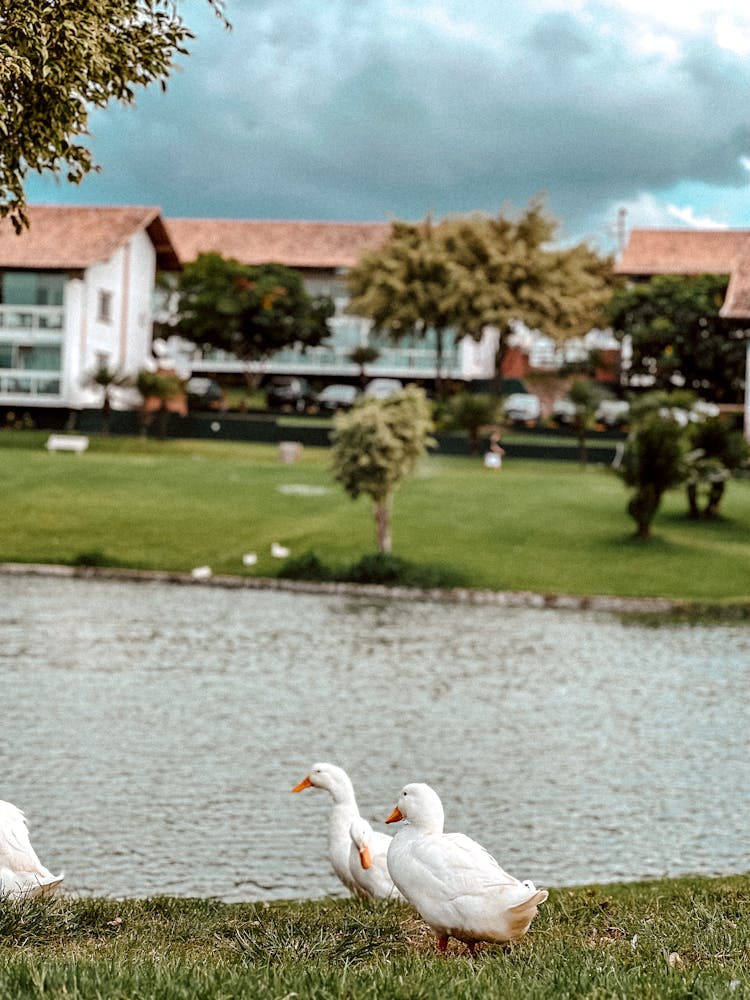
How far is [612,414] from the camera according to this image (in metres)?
63.9

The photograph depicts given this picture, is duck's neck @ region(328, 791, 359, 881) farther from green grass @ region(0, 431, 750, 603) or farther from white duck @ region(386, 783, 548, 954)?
green grass @ region(0, 431, 750, 603)

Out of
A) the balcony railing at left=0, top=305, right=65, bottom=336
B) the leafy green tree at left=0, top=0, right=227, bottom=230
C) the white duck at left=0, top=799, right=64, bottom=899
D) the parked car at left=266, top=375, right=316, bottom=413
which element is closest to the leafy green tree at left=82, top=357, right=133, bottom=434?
the balcony railing at left=0, top=305, right=65, bottom=336

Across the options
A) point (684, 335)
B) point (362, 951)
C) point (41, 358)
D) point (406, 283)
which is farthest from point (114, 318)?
point (362, 951)

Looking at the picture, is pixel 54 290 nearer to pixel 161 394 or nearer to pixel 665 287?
pixel 161 394

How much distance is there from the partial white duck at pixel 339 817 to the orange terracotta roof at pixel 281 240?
73443 mm

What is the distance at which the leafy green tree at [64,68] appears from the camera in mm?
10039

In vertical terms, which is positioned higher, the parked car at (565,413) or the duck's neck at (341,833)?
the parked car at (565,413)

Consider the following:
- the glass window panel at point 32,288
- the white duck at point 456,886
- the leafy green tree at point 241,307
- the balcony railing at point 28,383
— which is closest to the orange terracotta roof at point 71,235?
the glass window panel at point 32,288

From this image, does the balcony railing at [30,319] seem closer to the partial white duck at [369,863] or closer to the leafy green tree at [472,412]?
the leafy green tree at [472,412]

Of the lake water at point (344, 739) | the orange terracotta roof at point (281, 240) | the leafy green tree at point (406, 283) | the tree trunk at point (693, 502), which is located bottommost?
the lake water at point (344, 739)

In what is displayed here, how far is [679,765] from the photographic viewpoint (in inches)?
543

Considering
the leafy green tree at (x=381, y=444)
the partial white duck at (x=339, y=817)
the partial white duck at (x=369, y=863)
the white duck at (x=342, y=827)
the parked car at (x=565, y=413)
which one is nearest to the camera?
the partial white duck at (x=369, y=863)

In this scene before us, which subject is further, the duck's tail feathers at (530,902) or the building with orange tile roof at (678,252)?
the building with orange tile roof at (678,252)

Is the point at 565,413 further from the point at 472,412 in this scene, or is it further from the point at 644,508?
the point at 644,508
